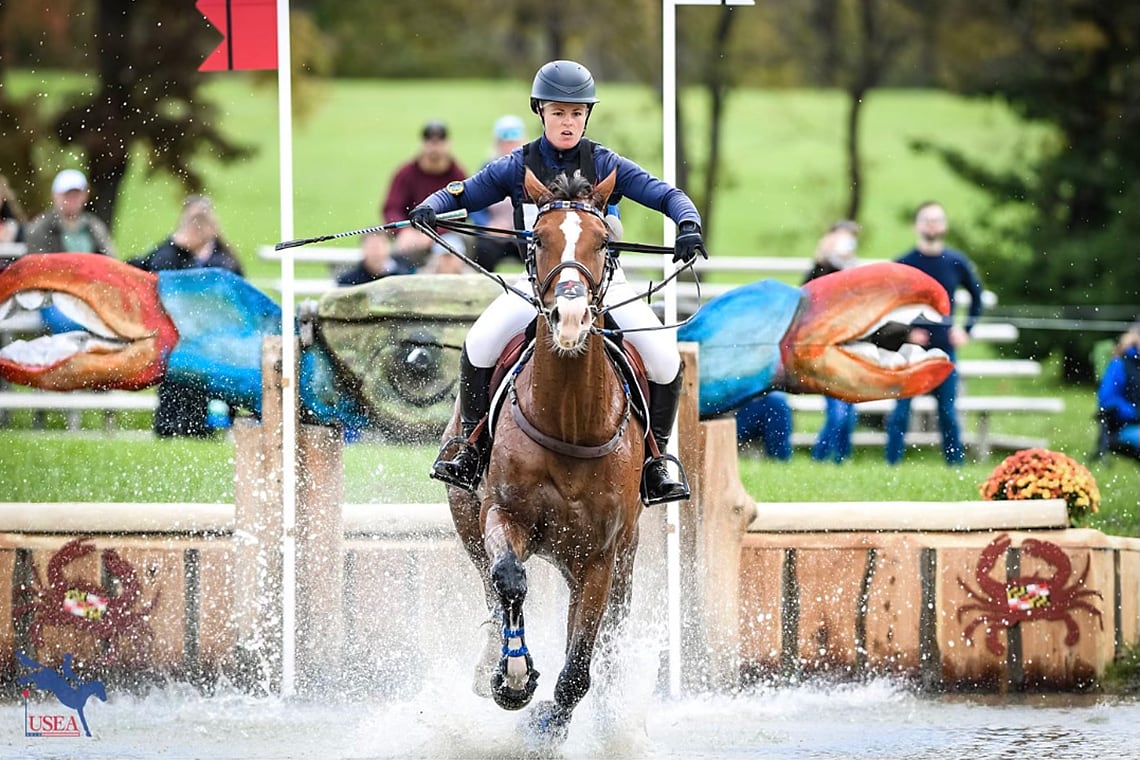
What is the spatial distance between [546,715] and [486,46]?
109 ft

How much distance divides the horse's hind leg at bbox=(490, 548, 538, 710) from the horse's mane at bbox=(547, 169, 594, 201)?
139cm

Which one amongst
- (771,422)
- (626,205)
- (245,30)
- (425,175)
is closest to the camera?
(245,30)

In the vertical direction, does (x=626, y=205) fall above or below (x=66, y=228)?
above

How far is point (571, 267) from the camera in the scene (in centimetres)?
650

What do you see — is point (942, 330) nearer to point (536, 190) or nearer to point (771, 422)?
point (771, 422)

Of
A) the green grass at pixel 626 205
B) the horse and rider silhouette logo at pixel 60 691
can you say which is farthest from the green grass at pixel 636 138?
the horse and rider silhouette logo at pixel 60 691

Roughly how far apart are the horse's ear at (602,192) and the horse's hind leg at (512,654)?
1.40m

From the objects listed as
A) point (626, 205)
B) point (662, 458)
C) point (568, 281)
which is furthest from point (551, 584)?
point (626, 205)

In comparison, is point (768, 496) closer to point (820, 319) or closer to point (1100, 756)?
point (820, 319)

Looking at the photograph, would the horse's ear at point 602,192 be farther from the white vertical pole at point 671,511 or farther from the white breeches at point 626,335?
the white vertical pole at point 671,511

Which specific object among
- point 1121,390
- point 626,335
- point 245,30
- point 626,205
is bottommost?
point 1121,390

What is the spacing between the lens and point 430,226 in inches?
290

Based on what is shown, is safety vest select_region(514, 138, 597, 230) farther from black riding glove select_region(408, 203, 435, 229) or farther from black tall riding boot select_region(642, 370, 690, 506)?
black tall riding boot select_region(642, 370, 690, 506)

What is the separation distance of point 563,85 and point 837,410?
5.49 metres
